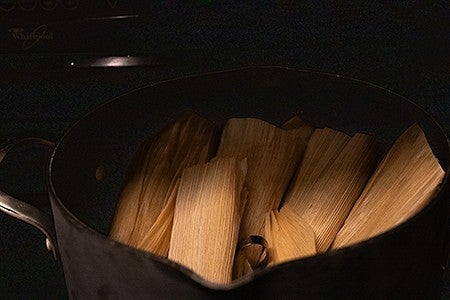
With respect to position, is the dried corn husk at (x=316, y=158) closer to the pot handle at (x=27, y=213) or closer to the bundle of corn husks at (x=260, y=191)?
the bundle of corn husks at (x=260, y=191)

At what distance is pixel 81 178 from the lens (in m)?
0.69

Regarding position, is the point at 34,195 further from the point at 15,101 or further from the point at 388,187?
the point at 388,187

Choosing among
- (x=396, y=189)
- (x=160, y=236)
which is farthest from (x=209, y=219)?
(x=396, y=189)

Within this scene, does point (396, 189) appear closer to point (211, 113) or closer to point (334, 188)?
point (334, 188)

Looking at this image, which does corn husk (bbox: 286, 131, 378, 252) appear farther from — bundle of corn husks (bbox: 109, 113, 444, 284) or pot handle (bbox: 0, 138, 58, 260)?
pot handle (bbox: 0, 138, 58, 260)

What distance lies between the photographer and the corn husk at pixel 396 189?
0.60m

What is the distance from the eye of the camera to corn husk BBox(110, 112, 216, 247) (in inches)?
26.5

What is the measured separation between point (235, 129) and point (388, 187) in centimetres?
17

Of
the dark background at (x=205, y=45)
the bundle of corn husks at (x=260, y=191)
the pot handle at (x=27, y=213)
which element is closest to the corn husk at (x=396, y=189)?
the bundle of corn husks at (x=260, y=191)

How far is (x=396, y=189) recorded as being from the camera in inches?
25.1

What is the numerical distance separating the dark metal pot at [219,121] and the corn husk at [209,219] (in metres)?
0.08

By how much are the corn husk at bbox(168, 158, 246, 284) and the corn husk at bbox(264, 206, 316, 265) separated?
1.2 inches

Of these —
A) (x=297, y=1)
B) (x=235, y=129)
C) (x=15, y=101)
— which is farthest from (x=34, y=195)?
(x=297, y=1)

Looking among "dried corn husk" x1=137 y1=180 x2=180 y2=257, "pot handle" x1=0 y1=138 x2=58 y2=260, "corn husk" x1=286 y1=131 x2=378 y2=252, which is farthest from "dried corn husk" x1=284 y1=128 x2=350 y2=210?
"pot handle" x1=0 y1=138 x2=58 y2=260
